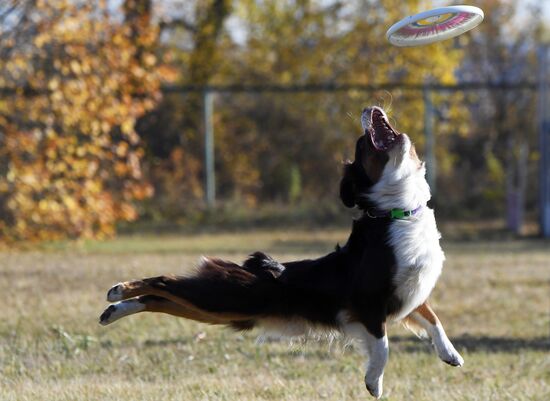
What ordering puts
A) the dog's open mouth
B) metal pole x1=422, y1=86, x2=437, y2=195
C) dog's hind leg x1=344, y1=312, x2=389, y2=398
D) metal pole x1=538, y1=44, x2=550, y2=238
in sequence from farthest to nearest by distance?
metal pole x1=422, y1=86, x2=437, y2=195 < metal pole x1=538, y1=44, x2=550, y2=238 < the dog's open mouth < dog's hind leg x1=344, y1=312, x2=389, y2=398

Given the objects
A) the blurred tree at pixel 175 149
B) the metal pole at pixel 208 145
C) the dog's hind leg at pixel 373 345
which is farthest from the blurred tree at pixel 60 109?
the dog's hind leg at pixel 373 345

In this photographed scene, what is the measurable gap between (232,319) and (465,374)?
6.25 feet

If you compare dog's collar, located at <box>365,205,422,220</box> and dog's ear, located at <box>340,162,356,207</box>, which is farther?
dog's ear, located at <box>340,162,356,207</box>

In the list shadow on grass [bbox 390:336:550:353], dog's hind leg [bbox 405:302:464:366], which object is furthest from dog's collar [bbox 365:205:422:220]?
shadow on grass [bbox 390:336:550:353]

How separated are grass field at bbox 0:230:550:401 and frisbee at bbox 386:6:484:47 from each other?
6.21 ft

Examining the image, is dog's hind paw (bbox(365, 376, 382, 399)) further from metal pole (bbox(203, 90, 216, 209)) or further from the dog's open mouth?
metal pole (bbox(203, 90, 216, 209))

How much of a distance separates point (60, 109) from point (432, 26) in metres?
8.03

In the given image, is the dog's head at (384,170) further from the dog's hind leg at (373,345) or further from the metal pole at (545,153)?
the metal pole at (545,153)

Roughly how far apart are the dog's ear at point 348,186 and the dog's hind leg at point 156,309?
84 cm

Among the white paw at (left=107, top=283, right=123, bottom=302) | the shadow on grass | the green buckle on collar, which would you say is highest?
the green buckle on collar

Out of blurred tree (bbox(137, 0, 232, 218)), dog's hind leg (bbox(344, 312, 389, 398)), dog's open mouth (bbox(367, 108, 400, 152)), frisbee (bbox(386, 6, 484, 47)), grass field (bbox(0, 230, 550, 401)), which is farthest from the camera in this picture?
blurred tree (bbox(137, 0, 232, 218))

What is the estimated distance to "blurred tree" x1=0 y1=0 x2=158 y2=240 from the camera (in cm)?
1249

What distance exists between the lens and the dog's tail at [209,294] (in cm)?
478

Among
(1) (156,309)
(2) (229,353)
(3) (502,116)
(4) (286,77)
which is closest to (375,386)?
(1) (156,309)
